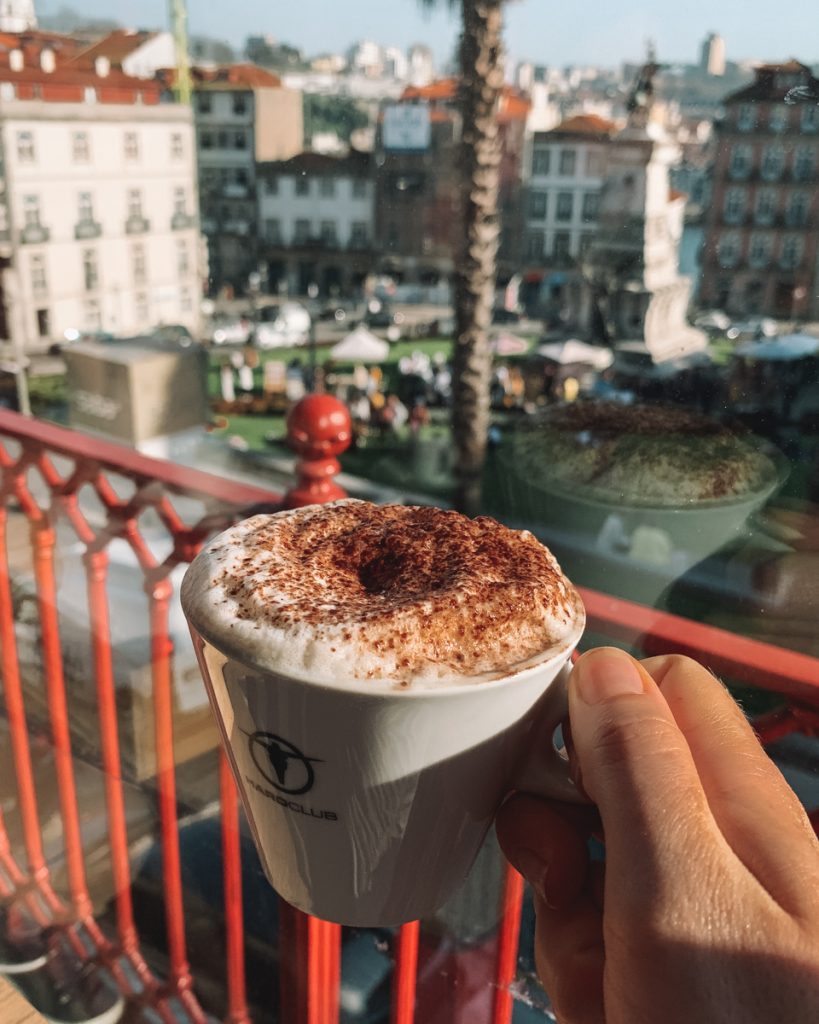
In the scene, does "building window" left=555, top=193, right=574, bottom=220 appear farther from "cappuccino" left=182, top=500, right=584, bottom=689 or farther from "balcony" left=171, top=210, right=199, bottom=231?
"balcony" left=171, top=210, right=199, bottom=231

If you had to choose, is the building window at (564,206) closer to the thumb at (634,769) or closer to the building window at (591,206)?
the building window at (591,206)

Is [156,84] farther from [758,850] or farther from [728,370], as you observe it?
[758,850]

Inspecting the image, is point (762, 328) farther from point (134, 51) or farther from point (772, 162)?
point (134, 51)

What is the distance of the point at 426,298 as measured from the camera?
55.7 ft

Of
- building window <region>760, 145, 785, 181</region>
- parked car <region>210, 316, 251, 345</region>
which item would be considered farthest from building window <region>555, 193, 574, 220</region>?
parked car <region>210, 316, 251, 345</region>

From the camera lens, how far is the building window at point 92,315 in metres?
14.8

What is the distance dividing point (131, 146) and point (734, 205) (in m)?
12.3

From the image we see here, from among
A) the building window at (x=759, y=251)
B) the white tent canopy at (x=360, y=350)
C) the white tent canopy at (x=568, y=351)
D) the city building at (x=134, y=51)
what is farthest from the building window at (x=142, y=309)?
the building window at (x=759, y=251)

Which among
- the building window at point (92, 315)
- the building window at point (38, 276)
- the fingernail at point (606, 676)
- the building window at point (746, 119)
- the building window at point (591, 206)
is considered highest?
the building window at point (746, 119)

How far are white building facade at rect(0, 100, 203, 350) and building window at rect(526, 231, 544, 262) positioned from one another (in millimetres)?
5034

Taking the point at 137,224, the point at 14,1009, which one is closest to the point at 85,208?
the point at 137,224

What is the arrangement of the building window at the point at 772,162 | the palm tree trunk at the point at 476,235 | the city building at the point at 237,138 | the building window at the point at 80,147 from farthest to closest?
the building window at the point at 80,147
the city building at the point at 237,138
the palm tree trunk at the point at 476,235
the building window at the point at 772,162

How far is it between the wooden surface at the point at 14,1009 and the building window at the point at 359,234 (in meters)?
13.9

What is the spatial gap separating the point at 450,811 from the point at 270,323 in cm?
1876
